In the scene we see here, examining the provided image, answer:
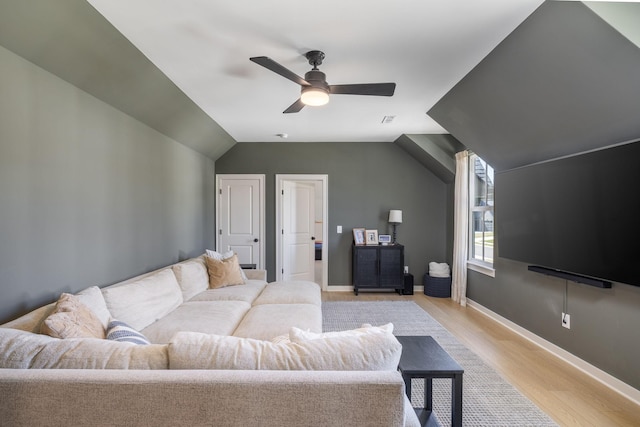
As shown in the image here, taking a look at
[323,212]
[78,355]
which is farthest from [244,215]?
[78,355]

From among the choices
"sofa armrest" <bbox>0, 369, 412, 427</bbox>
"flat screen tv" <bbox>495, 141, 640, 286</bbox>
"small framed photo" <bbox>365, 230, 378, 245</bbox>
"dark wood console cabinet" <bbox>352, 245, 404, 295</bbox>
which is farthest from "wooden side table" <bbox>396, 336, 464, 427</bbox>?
"small framed photo" <bbox>365, 230, 378, 245</bbox>

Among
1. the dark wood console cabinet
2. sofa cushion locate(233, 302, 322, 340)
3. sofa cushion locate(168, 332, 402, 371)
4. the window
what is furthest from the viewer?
the dark wood console cabinet

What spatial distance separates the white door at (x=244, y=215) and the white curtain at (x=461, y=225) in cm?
314

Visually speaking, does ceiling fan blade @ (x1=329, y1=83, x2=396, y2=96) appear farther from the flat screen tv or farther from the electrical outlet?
the electrical outlet

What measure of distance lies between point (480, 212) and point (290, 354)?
4135mm

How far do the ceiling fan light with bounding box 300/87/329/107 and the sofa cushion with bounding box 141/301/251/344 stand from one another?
73.1 inches

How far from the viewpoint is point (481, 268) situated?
429 cm

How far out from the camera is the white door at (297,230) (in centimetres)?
563

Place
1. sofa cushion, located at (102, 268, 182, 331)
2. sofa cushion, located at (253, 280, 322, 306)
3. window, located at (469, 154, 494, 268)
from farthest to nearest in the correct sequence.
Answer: window, located at (469, 154, 494, 268) < sofa cushion, located at (253, 280, 322, 306) < sofa cushion, located at (102, 268, 182, 331)

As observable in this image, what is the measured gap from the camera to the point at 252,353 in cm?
119

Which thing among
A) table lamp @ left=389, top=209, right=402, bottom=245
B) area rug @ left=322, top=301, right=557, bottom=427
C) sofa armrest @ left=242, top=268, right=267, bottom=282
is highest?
table lamp @ left=389, top=209, right=402, bottom=245

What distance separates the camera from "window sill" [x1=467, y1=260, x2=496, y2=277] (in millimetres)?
4050

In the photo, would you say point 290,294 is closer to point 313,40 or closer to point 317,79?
point 317,79

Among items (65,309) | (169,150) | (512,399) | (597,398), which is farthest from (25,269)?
(597,398)
